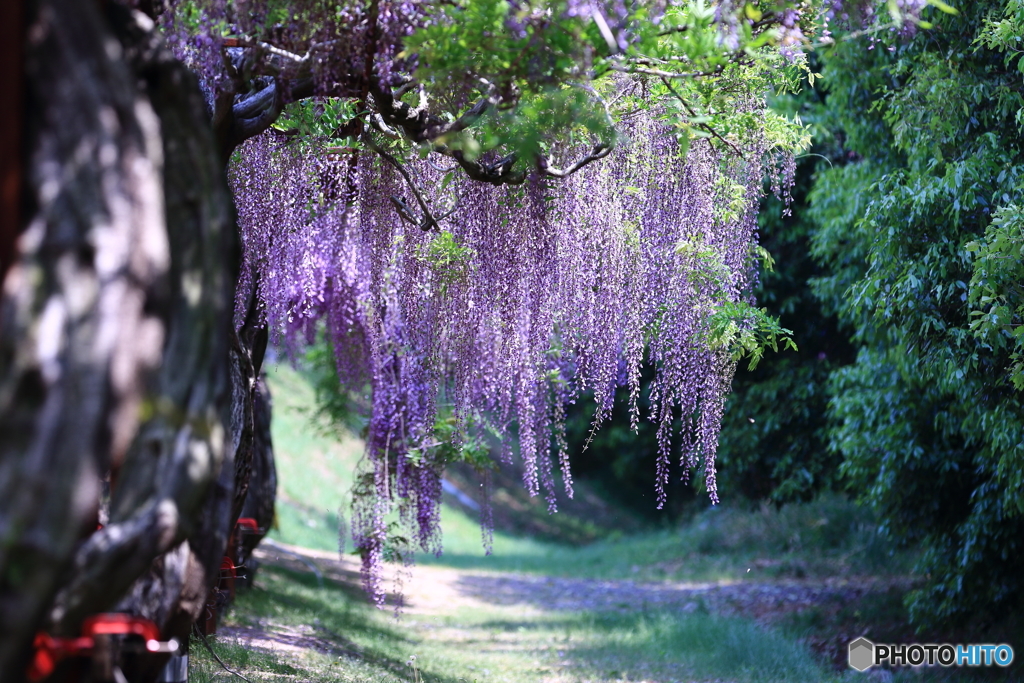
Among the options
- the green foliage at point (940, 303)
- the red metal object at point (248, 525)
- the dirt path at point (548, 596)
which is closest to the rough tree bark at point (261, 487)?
the red metal object at point (248, 525)

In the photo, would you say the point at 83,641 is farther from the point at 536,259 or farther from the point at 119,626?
the point at 536,259

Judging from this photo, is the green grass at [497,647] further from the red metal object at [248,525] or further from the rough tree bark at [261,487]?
the red metal object at [248,525]

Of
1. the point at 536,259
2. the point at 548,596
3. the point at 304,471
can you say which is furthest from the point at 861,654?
the point at 304,471

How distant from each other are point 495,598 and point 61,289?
11668 mm

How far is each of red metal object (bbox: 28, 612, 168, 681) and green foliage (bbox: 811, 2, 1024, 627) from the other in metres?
5.05

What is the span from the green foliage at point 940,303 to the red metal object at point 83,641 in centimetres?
505

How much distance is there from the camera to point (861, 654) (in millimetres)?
8875

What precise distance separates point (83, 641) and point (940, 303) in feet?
20.9

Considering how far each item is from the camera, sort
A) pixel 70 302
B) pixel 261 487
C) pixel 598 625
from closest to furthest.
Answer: pixel 70 302
pixel 261 487
pixel 598 625

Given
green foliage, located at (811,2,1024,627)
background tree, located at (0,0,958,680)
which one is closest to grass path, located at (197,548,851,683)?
green foliage, located at (811,2,1024,627)

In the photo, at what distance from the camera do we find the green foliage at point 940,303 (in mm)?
6508

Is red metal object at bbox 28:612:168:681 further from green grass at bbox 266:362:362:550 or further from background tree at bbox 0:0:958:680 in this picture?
green grass at bbox 266:362:362:550

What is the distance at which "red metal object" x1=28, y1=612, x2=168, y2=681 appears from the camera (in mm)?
2217

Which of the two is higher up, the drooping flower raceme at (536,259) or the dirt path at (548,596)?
the drooping flower raceme at (536,259)
